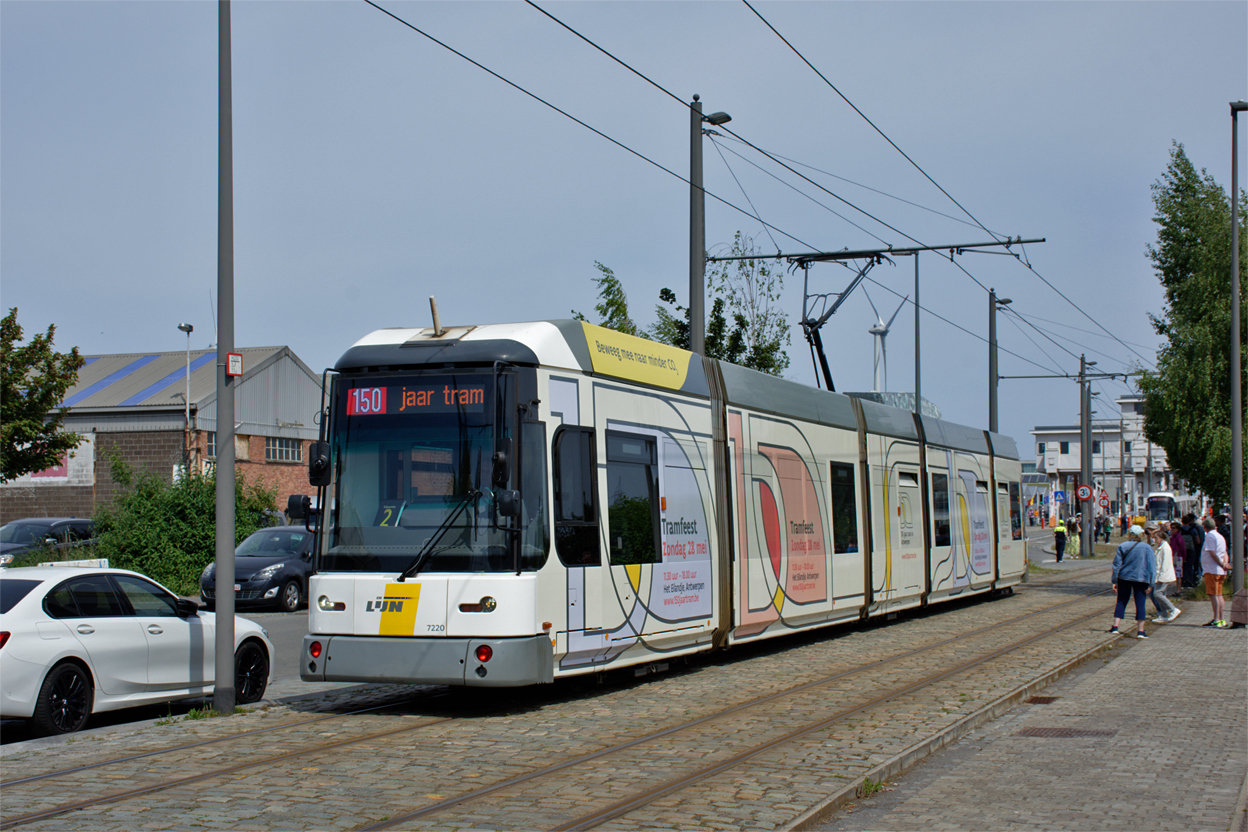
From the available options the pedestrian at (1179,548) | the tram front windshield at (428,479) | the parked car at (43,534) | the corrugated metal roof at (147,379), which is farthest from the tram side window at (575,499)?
the corrugated metal roof at (147,379)

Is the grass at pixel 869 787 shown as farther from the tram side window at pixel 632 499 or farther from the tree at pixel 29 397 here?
the tree at pixel 29 397

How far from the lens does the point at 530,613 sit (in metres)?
9.61

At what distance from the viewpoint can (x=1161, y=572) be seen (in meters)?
19.8

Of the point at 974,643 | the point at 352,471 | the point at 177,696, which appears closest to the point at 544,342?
the point at 352,471

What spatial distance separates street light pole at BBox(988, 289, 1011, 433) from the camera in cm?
3491

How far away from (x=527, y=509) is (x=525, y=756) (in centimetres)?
230

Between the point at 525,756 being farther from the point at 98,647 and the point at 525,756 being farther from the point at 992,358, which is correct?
the point at 992,358

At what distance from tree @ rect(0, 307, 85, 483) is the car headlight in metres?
6.85

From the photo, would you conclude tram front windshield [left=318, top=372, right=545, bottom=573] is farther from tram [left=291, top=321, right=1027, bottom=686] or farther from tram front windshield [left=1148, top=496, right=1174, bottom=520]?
tram front windshield [left=1148, top=496, right=1174, bottom=520]

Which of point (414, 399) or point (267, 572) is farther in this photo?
point (267, 572)

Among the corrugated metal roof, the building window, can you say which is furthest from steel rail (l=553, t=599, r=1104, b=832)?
Answer: the building window

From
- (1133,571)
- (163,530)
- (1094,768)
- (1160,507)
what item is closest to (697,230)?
(1133,571)

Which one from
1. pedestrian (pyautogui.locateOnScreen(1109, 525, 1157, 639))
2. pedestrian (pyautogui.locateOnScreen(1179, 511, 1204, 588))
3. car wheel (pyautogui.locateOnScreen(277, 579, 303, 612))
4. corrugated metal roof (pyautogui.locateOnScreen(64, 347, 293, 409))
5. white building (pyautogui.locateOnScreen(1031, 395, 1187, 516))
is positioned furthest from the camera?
white building (pyautogui.locateOnScreen(1031, 395, 1187, 516))

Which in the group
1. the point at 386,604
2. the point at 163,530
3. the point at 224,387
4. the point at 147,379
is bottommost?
the point at 163,530
